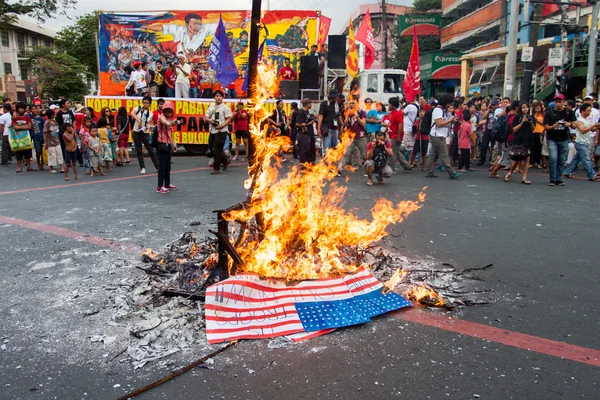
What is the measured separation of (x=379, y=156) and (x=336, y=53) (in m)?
12.6

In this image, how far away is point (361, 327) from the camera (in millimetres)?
3641

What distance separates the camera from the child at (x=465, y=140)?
12538 millimetres

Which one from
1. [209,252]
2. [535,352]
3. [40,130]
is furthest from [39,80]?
[535,352]

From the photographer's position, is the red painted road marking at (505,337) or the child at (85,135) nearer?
the red painted road marking at (505,337)

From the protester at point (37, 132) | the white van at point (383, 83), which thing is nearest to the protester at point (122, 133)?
the protester at point (37, 132)

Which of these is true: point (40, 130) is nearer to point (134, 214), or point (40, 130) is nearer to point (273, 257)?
point (134, 214)

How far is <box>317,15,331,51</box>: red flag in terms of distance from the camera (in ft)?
60.4

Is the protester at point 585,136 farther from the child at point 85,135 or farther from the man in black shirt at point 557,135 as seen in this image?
the child at point 85,135

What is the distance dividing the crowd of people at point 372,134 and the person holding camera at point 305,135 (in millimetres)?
24

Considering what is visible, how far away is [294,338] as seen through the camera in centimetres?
343

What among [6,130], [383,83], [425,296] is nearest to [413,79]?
[383,83]

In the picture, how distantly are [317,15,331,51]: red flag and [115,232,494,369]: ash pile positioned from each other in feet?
47.5

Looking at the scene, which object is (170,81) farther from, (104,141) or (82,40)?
(82,40)

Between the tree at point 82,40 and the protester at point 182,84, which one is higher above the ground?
the tree at point 82,40
